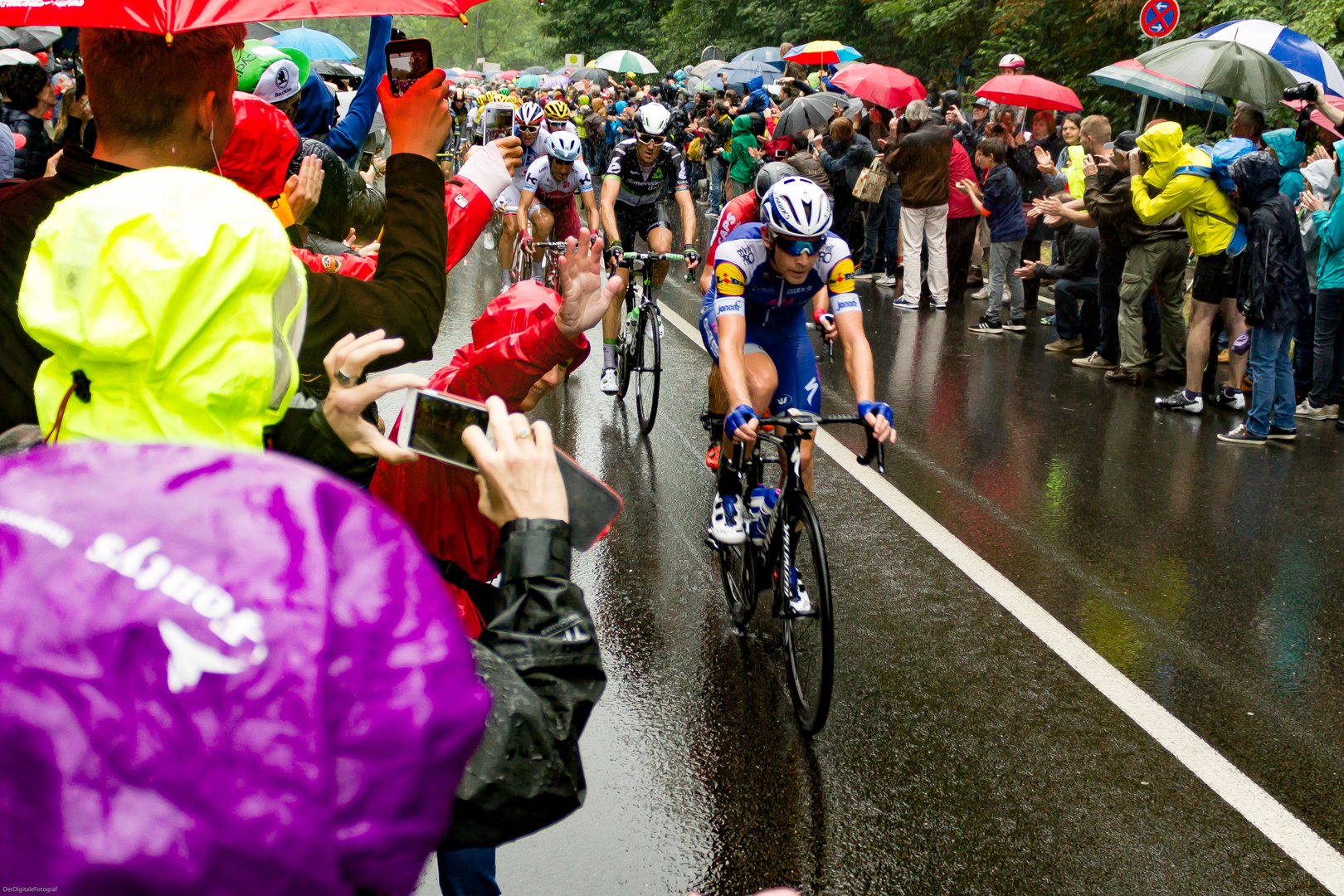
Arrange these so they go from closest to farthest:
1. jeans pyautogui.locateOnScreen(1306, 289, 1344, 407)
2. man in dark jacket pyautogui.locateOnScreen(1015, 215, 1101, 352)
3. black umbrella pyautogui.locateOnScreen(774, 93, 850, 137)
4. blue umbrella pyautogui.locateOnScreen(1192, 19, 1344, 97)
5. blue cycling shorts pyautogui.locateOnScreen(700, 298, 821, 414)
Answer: blue cycling shorts pyautogui.locateOnScreen(700, 298, 821, 414) < jeans pyautogui.locateOnScreen(1306, 289, 1344, 407) < blue umbrella pyautogui.locateOnScreen(1192, 19, 1344, 97) < man in dark jacket pyautogui.locateOnScreen(1015, 215, 1101, 352) < black umbrella pyautogui.locateOnScreen(774, 93, 850, 137)

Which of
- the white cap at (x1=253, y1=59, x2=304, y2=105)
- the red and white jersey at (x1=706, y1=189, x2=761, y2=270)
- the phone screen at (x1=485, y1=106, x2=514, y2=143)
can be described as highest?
the phone screen at (x1=485, y1=106, x2=514, y2=143)

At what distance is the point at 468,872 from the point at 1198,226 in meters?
8.73

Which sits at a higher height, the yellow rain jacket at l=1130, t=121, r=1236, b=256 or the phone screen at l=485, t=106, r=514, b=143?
the phone screen at l=485, t=106, r=514, b=143

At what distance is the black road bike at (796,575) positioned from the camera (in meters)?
4.75

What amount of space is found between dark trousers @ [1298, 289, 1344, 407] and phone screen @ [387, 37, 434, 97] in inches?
345

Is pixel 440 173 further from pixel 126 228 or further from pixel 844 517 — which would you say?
pixel 844 517

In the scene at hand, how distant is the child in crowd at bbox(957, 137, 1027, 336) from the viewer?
13.4m

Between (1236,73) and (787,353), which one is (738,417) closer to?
(787,353)

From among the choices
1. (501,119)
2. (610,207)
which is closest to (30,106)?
(501,119)

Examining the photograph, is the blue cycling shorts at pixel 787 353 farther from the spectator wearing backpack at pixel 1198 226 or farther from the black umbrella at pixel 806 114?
the black umbrella at pixel 806 114

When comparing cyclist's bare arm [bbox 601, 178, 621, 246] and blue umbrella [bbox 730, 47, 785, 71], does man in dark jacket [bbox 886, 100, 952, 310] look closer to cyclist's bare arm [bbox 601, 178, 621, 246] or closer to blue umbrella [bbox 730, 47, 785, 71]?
cyclist's bare arm [bbox 601, 178, 621, 246]

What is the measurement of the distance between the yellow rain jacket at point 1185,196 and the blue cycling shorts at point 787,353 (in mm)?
4973

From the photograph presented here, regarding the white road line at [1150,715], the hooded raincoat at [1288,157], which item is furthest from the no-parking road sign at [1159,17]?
the white road line at [1150,715]

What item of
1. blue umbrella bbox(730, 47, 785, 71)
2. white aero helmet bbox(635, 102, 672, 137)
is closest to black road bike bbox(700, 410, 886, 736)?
white aero helmet bbox(635, 102, 672, 137)
